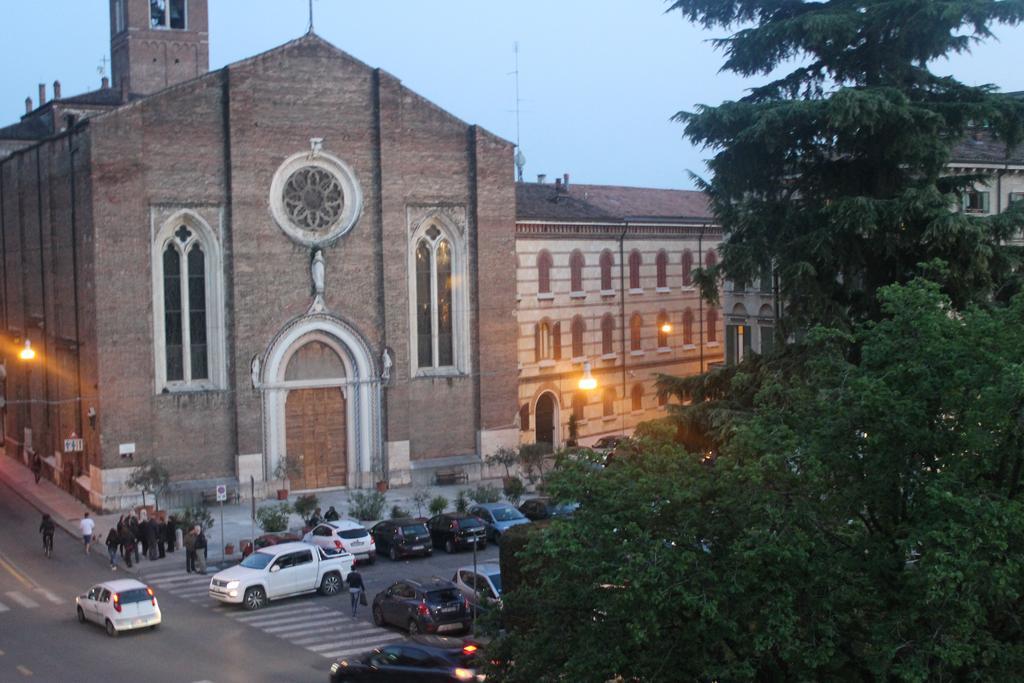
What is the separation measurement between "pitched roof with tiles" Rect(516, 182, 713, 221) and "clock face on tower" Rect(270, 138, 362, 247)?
921cm

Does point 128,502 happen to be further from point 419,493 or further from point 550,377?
point 550,377

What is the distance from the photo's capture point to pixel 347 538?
35969mm

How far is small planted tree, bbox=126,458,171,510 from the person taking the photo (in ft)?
135

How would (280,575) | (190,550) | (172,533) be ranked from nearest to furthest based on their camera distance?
(280,575), (190,550), (172,533)

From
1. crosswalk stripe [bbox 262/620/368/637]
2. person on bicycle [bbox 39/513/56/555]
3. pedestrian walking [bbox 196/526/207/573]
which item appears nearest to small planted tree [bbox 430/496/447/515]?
pedestrian walking [bbox 196/526/207/573]

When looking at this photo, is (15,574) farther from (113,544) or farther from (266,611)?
(266,611)

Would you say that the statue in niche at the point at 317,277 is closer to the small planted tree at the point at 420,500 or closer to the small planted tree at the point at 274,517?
the small planted tree at the point at 420,500

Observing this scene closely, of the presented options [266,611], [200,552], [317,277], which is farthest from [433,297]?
[266,611]

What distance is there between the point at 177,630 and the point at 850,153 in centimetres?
1740

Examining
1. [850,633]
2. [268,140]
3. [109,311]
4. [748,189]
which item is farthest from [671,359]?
[850,633]

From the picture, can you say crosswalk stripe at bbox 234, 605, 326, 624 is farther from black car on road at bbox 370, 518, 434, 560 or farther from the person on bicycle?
the person on bicycle

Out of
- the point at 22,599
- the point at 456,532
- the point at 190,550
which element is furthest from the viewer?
the point at 456,532

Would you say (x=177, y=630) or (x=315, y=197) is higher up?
(x=315, y=197)

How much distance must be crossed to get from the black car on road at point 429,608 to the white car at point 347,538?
655cm
